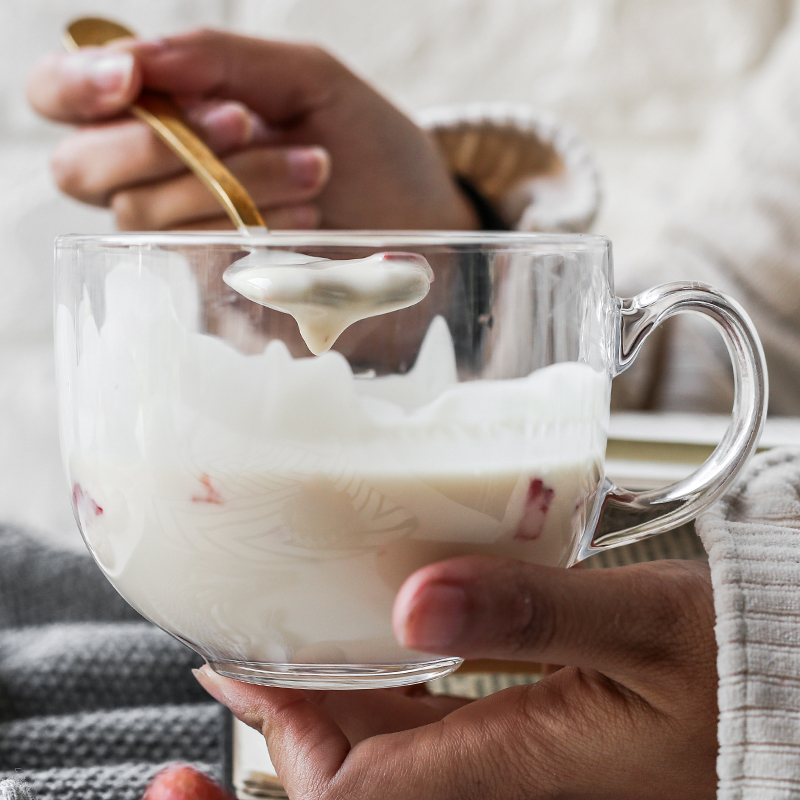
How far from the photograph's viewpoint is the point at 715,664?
0.24m

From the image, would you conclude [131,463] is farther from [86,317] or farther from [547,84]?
[547,84]

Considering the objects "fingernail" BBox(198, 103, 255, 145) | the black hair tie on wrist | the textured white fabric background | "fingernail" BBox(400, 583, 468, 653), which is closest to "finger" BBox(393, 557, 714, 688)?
"fingernail" BBox(400, 583, 468, 653)

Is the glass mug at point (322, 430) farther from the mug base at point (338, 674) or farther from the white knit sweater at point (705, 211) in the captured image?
the white knit sweater at point (705, 211)

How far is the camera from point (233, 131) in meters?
0.53

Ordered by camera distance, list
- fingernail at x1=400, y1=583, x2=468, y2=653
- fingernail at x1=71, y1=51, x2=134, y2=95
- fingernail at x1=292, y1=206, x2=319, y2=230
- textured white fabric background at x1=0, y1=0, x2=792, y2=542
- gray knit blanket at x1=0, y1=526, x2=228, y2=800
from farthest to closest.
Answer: textured white fabric background at x1=0, y1=0, x2=792, y2=542 < fingernail at x1=292, y1=206, x2=319, y2=230 < fingernail at x1=71, y1=51, x2=134, y2=95 < gray knit blanket at x1=0, y1=526, x2=228, y2=800 < fingernail at x1=400, y1=583, x2=468, y2=653

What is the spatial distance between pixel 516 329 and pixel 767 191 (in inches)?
26.7

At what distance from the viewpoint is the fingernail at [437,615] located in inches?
8.1

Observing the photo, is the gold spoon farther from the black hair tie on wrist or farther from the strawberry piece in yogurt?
the black hair tie on wrist

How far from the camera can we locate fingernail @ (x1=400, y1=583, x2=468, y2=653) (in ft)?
0.68

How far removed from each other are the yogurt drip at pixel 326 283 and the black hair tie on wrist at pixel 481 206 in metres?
0.57

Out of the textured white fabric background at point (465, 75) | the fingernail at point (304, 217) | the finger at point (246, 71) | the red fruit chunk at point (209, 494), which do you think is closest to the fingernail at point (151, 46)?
the finger at point (246, 71)

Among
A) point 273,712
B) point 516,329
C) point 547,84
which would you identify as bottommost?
point 273,712

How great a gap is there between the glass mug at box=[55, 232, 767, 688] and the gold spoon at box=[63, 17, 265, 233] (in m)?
0.16

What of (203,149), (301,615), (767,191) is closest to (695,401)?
(767,191)
